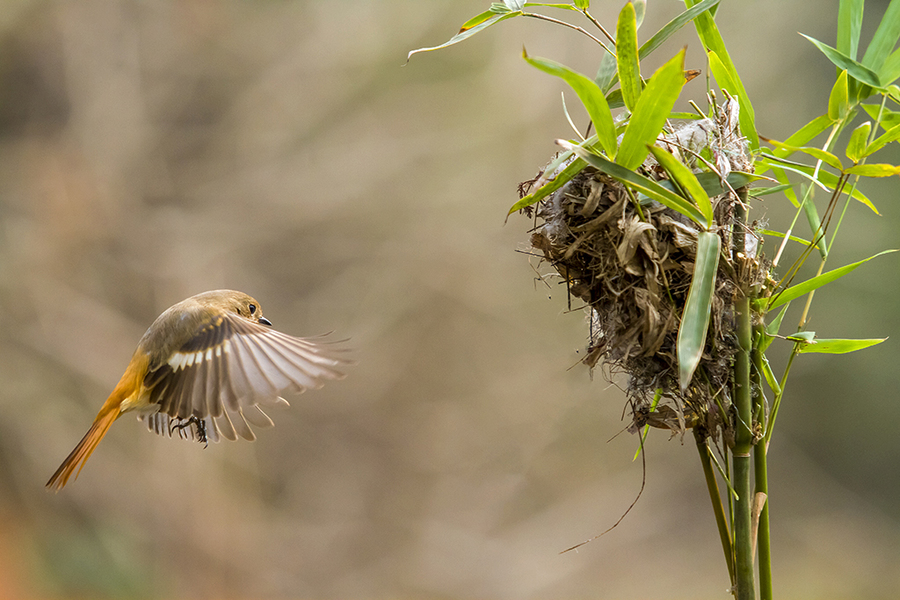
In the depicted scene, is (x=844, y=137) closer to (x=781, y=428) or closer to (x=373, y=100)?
(x=781, y=428)

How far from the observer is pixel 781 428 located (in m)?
4.19

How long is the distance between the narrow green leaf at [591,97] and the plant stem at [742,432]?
0.68 ft

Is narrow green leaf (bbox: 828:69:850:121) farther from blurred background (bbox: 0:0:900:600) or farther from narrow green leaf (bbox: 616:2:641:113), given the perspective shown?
blurred background (bbox: 0:0:900:600)

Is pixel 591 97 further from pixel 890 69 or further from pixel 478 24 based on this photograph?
pixel 890 69

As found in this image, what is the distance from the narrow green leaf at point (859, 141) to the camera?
738 millimetres

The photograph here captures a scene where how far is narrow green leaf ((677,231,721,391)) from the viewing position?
635 mm

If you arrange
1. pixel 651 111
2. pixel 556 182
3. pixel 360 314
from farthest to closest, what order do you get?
pixel 360 314 < pixel 556 182 < pixel 651 111

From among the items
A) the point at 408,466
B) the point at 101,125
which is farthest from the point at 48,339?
the point at 408,466

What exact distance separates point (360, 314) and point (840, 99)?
3.08m

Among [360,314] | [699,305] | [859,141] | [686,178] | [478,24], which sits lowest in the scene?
[699,305]

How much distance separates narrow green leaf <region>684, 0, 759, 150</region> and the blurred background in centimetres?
284

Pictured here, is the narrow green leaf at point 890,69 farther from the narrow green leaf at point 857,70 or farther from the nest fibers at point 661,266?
the nest fibers at point 661,266

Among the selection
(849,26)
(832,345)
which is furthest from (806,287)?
(849,26)

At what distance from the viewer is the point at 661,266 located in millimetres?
783
